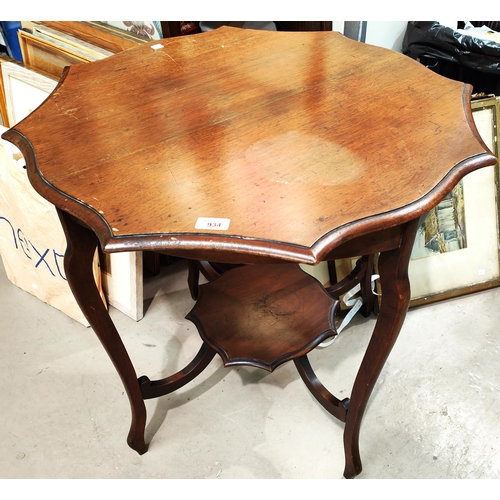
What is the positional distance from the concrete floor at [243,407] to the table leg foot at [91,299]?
0.56 ft

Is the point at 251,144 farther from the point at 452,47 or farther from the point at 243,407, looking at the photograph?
the point at 452,47

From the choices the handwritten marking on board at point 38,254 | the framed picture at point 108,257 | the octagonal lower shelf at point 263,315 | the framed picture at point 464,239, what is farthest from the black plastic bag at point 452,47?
the handwritten marking on board at point 38,254

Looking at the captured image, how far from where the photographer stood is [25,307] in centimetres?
223

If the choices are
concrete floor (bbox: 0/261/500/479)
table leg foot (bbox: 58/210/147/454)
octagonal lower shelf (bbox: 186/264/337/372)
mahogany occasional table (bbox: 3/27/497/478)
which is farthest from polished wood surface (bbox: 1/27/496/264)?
concrete floor (bbox: 0/261/500/479)

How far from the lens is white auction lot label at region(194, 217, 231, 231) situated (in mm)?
1123

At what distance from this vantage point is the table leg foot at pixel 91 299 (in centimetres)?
135

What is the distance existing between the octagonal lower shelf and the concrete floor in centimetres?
26

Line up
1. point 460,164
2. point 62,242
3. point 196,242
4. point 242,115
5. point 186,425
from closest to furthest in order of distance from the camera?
1. point 196,242
2. point 460,164
3. point 242,115
4. point 186,425
5. point 62,242

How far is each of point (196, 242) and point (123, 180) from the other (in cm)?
26

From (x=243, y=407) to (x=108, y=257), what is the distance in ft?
2.33

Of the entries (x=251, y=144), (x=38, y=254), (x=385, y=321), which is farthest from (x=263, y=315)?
(x=38, y=254)

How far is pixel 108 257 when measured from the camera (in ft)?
7.11
